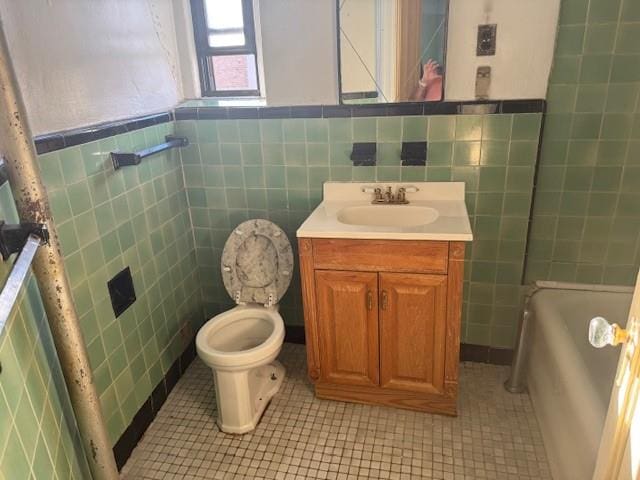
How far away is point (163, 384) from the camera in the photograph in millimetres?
2162

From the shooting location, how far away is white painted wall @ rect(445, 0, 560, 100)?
1.82 m

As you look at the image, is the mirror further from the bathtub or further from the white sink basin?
the bathtub

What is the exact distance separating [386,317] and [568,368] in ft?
2.15

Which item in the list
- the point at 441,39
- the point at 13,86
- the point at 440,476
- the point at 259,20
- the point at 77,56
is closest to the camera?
the point at 13,86

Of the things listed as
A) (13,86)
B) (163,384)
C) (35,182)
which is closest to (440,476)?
(163,384)

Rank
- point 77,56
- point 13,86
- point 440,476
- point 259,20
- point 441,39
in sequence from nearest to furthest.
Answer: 1. point 13,86
2. point 77,56
3. point 440,476
4. point 441,39
5. point 259,20

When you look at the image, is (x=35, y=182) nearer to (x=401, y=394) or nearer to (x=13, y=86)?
(x=13, y=86)

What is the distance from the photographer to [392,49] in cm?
197

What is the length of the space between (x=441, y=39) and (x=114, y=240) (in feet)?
4.94

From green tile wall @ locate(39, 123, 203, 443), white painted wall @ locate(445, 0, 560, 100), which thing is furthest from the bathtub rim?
green tile wall @ locate(39, 123, 203, 443)

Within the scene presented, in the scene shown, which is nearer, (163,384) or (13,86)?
(13,86)

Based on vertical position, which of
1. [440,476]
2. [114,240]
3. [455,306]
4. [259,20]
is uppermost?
[259,20]

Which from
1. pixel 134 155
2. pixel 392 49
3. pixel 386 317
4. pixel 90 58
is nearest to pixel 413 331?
pixel 386 317

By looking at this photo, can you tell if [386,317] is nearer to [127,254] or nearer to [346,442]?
[346,442]
